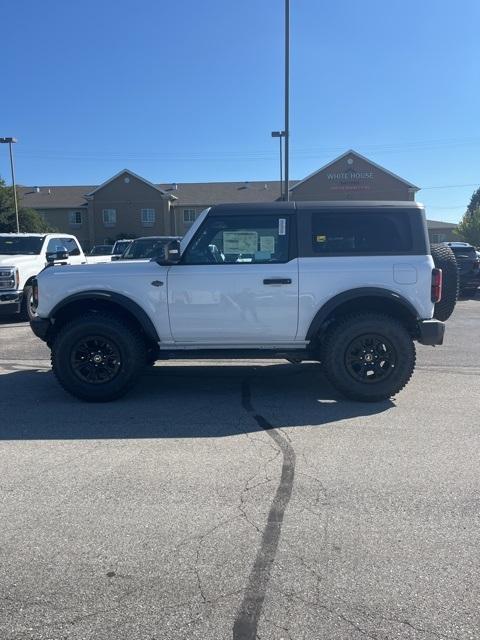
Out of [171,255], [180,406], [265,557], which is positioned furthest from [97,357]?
[265,557]

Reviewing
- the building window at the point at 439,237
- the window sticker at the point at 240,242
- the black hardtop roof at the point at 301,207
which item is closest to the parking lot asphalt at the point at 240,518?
the window sticker at the point at 240,242

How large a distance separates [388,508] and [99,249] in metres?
34.5

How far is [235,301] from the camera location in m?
5.73

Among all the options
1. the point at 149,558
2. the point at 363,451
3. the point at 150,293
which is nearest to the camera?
the point at 149,558

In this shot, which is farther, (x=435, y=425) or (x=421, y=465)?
(x=435, y=425)

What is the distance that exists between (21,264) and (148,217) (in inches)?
1607

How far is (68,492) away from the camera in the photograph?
3785mm

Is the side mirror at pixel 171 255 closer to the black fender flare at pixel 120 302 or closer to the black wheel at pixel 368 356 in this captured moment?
the black fender flare at pixel 120 302

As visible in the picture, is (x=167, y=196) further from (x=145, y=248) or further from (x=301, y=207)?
(x=301, y=207)

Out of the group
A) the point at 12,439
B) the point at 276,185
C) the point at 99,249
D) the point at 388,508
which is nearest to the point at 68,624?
the point at 388,508

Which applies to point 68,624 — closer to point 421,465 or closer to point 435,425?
point 421,465

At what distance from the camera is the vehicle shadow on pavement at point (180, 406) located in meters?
5.06

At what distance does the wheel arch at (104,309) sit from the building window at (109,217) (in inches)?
1859

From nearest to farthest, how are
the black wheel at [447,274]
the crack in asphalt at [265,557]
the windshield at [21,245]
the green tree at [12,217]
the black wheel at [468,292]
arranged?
1. the crack in asphalt at [265,557]
2. the black wheel at [447,274]
3. the windshield at [21,245]
4. the black wheel at [468,292]
5. the green tree at [12,217]
